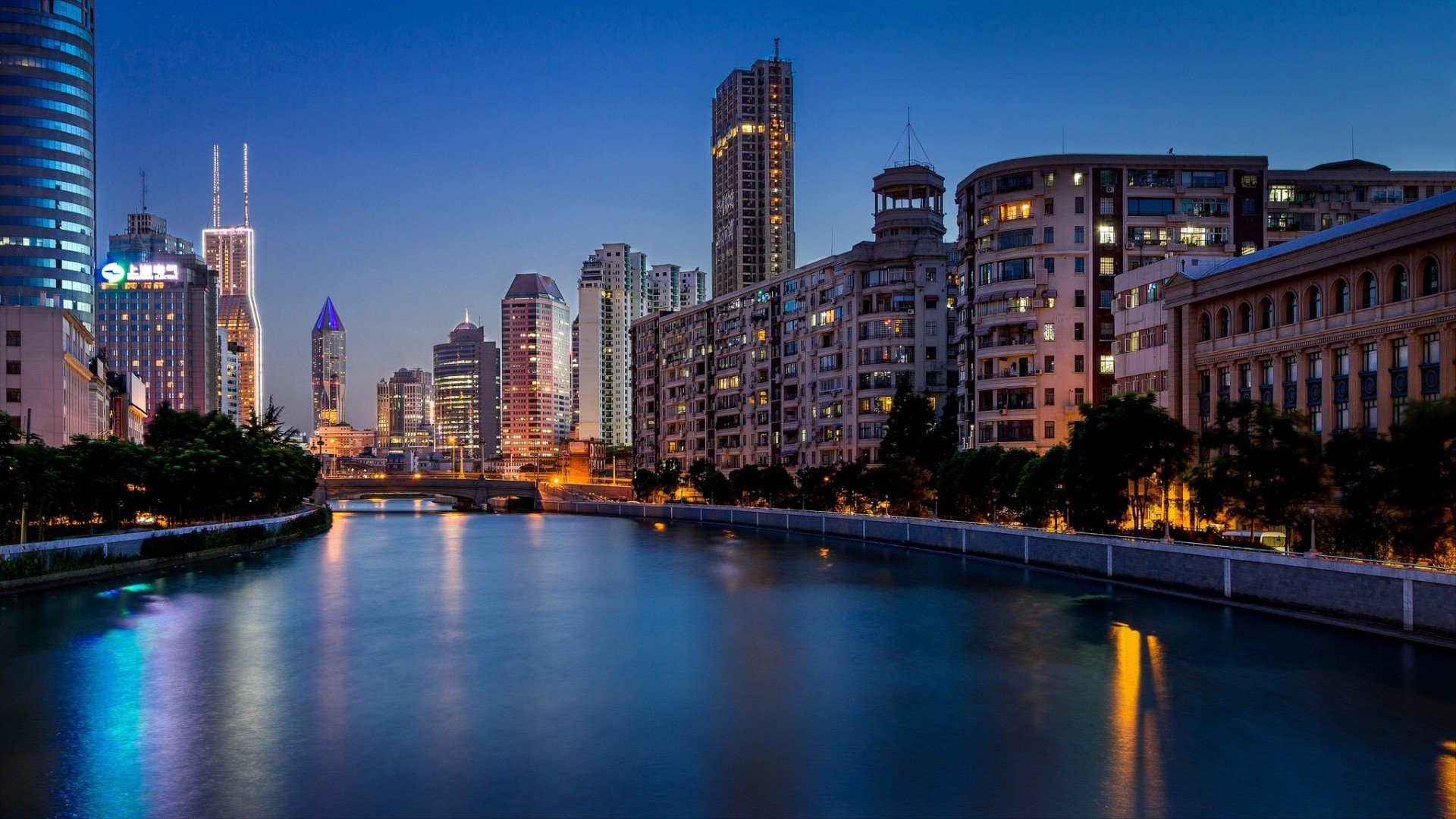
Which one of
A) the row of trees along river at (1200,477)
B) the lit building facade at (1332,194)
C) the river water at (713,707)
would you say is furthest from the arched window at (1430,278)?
the lit building facade at (1332,194)

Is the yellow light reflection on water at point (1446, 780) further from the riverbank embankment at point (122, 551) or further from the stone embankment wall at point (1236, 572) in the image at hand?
the riverbank embankment at point (122, 551)

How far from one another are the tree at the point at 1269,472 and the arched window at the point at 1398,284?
29.5 feet

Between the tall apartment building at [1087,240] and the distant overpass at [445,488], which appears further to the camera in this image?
the distant overpass at [445,488]

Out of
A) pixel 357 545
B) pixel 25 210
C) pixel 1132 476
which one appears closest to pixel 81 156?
pixel 25 210

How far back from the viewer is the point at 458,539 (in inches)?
3826

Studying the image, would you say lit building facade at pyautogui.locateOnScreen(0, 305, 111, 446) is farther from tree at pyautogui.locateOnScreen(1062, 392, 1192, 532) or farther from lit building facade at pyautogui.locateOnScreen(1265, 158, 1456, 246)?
lit building facade at pyautogui.locateOnScreen(1265, 158, 1456, 246)

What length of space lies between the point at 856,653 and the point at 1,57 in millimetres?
152163

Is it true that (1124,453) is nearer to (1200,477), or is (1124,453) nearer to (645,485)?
(1200,477)

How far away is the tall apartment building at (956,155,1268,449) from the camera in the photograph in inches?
3255

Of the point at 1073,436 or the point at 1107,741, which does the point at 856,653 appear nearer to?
the point at 1107,741

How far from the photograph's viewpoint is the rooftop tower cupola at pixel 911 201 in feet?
386

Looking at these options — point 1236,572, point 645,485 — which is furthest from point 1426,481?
point 645,485

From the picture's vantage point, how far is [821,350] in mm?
113250

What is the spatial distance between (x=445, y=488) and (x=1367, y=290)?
13036 centimetres
